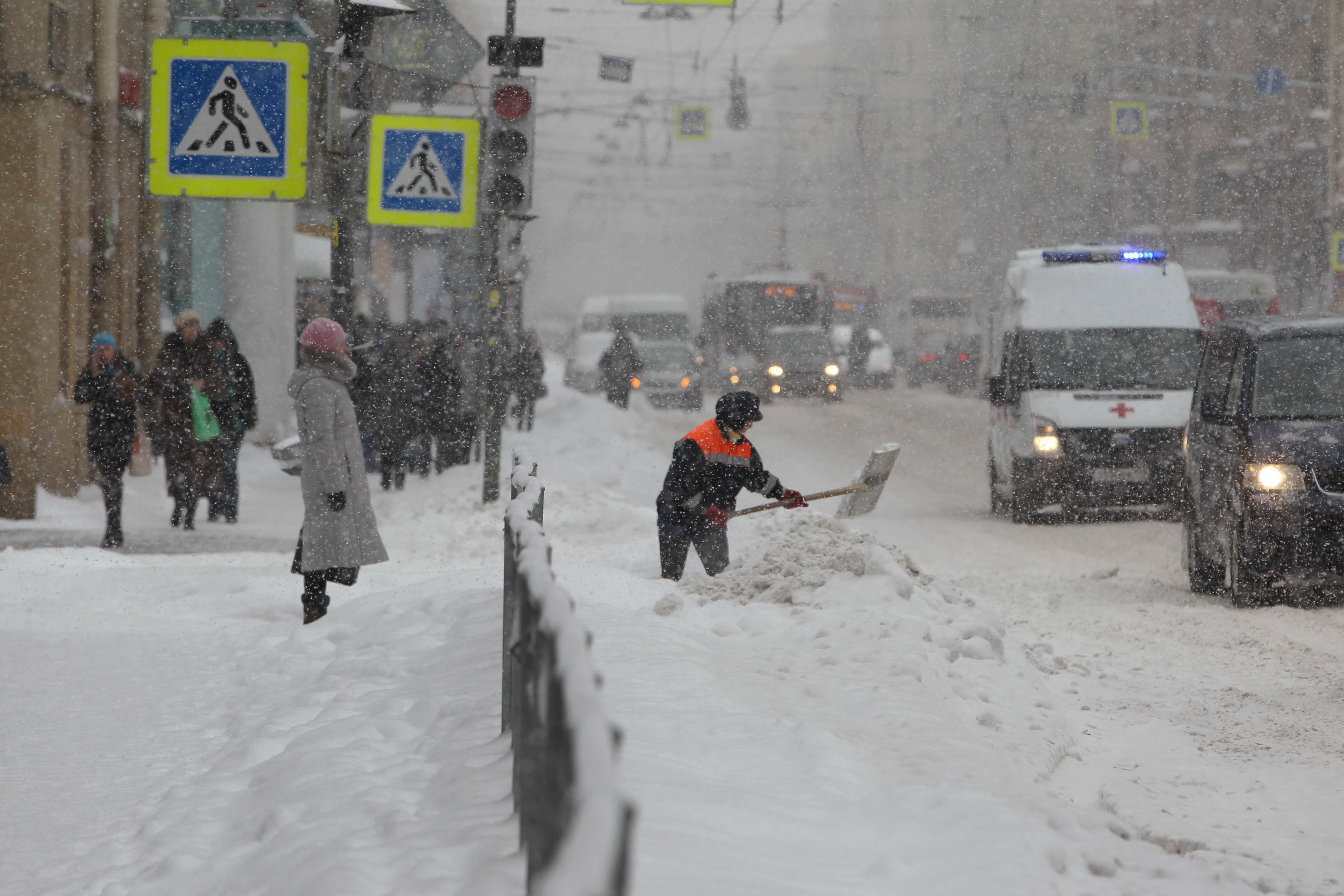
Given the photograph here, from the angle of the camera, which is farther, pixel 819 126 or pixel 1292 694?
pixel 819 126

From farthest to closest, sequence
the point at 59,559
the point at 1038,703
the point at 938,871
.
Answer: the point at 59,559, the point at 1038,703, the point at 938,871

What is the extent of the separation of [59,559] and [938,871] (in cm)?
791

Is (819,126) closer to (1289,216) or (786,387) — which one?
(1289,216)

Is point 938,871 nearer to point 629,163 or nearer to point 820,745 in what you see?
point 820,745

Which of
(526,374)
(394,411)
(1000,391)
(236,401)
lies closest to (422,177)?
(236,401)

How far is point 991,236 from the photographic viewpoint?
6347 centimetres

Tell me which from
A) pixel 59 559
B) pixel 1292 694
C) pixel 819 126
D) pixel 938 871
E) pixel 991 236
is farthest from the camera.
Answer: pixel 819 126

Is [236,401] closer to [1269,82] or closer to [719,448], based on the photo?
[719,448]

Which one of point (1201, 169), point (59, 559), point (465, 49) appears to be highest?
point (1201, 169)

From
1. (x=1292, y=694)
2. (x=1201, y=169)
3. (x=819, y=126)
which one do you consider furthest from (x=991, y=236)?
(x=1292, y=694)

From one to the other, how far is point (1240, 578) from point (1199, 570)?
75cm

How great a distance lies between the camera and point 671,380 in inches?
1334

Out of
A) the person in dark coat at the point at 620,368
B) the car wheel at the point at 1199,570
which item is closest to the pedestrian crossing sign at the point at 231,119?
the car wheel at the point at 1199,570

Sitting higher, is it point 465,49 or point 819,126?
point 819,126
